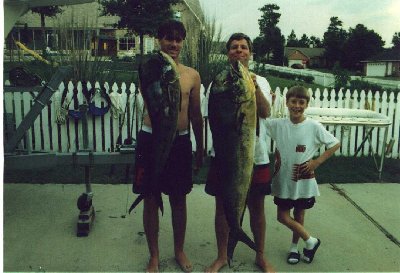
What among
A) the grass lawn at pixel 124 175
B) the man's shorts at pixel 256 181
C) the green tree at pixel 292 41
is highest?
the green tree at pixel 292 41

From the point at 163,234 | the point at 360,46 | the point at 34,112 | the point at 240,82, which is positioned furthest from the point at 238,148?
the point at 360,46

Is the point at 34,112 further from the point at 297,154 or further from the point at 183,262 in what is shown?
the point at 297,154

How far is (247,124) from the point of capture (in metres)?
2.52

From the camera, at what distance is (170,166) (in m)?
3.33

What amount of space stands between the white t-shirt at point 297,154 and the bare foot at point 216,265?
2.24 feet

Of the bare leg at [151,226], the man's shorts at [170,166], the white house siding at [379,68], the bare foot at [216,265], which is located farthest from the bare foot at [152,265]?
the white house siding at [379,68]

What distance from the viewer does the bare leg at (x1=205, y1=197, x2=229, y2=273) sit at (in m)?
3.44

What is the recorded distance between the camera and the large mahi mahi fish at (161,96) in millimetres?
2492

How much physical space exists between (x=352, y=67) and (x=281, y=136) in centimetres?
6891

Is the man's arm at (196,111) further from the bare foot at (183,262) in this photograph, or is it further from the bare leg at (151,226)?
the bare foot at (183,262)

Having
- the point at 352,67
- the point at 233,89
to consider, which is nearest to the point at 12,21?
the point at 233,89

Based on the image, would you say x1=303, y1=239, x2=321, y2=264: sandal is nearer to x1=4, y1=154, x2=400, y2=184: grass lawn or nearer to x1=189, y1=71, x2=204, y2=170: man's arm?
x1=189, y1=71, x2=204, y2=170: man's arm

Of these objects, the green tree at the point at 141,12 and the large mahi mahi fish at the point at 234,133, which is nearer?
the large mahi mahi fish at the point at 234,133

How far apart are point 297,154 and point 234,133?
1122 millimetres
